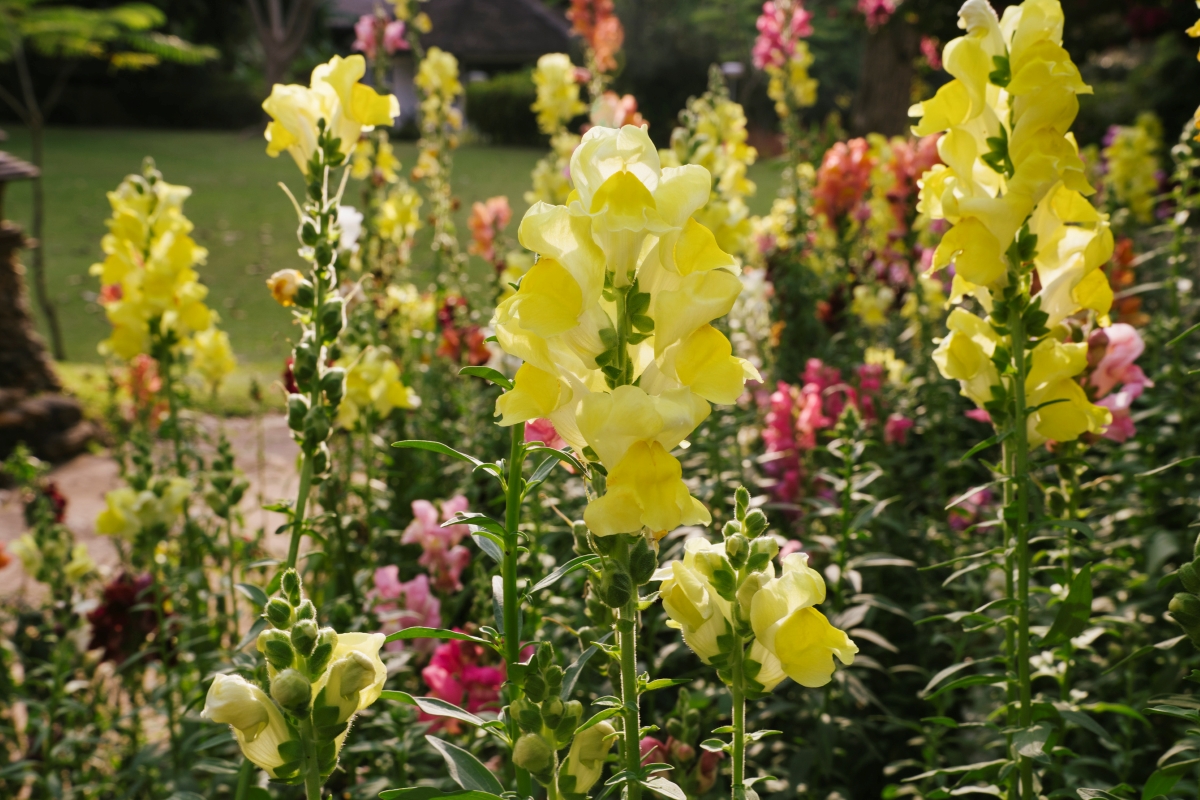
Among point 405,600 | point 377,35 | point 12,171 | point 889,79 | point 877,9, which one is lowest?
point 405,600

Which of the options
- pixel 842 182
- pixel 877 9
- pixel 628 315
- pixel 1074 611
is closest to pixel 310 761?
pixel 628 315

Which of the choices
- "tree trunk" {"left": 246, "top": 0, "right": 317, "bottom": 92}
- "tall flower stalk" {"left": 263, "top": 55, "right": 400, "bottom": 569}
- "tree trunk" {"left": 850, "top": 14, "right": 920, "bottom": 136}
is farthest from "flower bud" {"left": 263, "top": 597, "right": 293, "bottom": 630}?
"tree trunk" {"left": 246, "top": 0, "right": 317, "bottom": 92}

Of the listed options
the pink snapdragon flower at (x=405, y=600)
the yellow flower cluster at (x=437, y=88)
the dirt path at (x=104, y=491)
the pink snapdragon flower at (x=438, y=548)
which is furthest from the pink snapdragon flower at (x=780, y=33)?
the pink snapdragon flower at (x=405, y=600)

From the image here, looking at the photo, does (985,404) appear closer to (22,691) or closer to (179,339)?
(179,339)

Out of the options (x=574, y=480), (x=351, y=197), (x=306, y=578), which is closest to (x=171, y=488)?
(x=306, y=578)

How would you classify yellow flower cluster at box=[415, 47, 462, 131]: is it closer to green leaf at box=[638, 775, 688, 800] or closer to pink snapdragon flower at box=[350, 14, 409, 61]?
pink snapdragon flower at box=[350, 14, 409, 61]

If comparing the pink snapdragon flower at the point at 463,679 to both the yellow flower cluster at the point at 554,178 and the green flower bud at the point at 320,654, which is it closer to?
the green flower bud at the point at 320,654

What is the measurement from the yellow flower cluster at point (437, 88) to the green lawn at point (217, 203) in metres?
1.65

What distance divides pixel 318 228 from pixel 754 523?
1.03 meters

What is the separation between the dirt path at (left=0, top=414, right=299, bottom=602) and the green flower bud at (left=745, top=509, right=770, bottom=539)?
3795mm

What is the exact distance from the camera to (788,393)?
2.83 metres

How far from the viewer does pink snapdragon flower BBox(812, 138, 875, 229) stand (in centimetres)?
407

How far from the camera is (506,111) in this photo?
26.0 meters

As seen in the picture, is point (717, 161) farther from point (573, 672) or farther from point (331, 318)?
point (573, 672)
